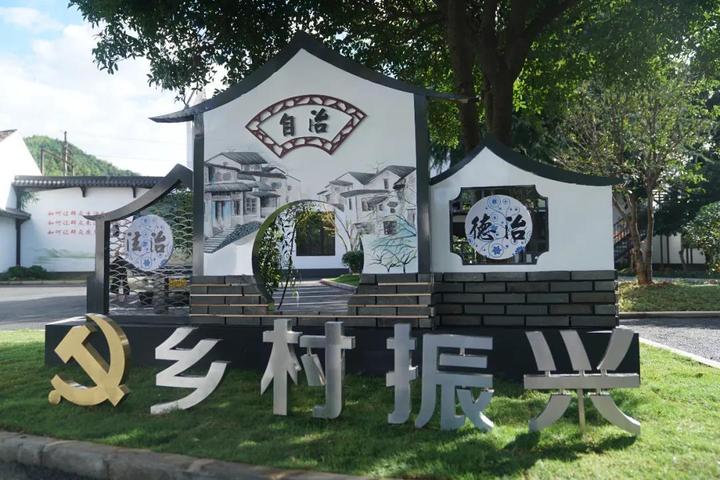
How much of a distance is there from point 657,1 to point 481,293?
4300mm

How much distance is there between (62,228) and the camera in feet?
90.8

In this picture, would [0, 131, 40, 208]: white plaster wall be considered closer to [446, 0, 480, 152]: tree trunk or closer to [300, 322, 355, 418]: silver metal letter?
[446, 0, 480, 152]: tree trunk

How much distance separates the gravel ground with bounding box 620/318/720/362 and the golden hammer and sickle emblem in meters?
7.05

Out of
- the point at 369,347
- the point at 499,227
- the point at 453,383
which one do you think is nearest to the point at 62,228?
the point at 369,347

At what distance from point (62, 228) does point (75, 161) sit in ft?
132

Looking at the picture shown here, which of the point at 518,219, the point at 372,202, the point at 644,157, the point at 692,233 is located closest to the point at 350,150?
the point at 372,202

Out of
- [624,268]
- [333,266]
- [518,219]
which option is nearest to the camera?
[518,219]

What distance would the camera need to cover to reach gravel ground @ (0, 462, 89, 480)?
427cm

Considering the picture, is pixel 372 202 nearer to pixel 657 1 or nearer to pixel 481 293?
pixel 481 293

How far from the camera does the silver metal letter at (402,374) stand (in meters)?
4.61

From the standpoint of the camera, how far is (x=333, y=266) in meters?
23.7

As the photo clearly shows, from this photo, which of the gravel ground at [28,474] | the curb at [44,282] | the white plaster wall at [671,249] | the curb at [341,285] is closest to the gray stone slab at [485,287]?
the gravel ground at [28,474]

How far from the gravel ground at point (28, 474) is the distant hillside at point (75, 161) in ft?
194

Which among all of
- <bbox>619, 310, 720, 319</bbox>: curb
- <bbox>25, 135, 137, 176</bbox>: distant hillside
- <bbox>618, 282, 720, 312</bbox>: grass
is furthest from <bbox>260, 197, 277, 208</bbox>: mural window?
<bbox>25, 135, 137, 176</bbox>: distant hillside
